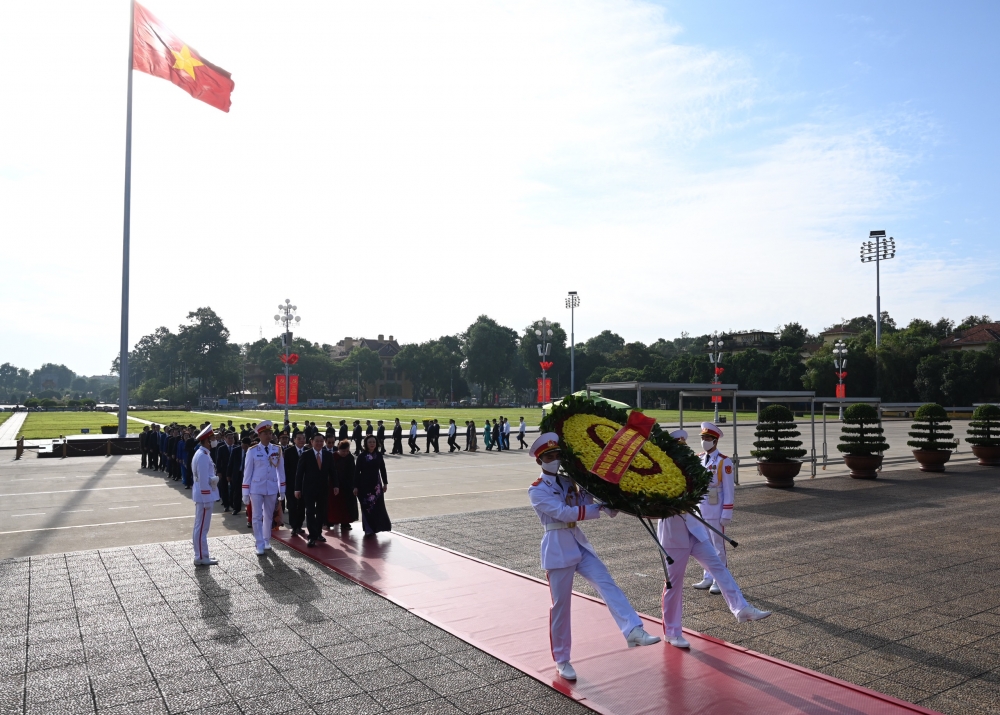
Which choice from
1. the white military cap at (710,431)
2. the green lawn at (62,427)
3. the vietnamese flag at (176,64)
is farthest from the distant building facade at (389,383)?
the white military cap at (710,431)

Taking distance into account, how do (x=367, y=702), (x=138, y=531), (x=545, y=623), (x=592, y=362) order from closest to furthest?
(x=367, y=702)
(x=545, y=623)
(x=138, y=531)
(x=592, y=362)

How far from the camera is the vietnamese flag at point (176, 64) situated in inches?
934

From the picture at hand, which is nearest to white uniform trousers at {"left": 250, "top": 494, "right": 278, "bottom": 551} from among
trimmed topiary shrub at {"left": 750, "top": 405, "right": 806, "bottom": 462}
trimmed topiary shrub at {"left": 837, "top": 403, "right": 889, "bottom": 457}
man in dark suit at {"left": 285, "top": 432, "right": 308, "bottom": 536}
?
man in dark suit at {"left": 285, "top": 432, "right": 308, "bottom": 536}

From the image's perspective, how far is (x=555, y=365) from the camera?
105m

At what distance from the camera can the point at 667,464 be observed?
607 centimetres

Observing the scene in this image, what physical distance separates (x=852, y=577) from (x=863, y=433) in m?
12.7

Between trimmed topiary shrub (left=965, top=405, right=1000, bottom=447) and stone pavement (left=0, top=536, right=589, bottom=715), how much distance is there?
24156mm

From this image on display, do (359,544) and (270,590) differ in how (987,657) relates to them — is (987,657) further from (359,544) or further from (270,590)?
(359,544)

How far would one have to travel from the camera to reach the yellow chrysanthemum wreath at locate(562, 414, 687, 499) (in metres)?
5.59

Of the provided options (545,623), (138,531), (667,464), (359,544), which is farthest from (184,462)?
(667,464)

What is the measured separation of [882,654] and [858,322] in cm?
12738

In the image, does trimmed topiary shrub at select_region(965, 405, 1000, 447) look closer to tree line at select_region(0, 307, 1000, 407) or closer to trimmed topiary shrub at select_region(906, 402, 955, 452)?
trimmed topiary shrub at select_region(906, 402, 955, 452)

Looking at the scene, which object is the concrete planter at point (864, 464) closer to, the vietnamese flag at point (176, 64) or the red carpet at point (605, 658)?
the red carpet at point (605, 658)

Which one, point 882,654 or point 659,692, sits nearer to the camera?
point 659,692
